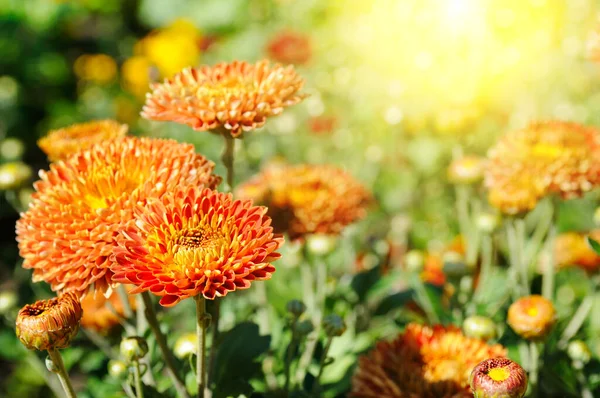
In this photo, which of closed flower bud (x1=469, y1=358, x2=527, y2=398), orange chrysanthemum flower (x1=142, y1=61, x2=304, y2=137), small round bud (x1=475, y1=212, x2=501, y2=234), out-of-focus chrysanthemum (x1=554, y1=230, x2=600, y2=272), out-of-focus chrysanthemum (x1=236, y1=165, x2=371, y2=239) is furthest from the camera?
out-of-focus chrysanthemum (x1=554, y1=230, x2=600, y2=272)

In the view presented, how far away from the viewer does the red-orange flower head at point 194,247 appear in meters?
1.02

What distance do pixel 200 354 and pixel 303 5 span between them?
12.9ft

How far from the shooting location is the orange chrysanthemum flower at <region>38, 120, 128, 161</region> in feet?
5.10

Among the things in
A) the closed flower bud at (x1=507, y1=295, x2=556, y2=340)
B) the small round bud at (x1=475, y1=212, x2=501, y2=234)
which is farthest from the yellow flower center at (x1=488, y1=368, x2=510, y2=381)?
the small round bud at (x1=475, y1=212, x2=501, y2=234)

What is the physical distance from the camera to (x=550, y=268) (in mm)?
1762

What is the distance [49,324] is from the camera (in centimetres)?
108

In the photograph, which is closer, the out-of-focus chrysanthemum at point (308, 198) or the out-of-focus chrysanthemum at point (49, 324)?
the out-of-focus chrysanthemum at point (49, 324)

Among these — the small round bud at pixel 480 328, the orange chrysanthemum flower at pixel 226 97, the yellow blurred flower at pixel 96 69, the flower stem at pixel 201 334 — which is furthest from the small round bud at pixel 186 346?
the yellow blurred flower at pixel 96 69

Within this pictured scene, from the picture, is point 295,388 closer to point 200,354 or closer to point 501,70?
point 200,354

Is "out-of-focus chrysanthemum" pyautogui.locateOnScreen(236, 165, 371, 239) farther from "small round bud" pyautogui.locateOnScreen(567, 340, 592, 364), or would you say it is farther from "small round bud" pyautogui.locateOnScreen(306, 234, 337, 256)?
"small round bud" pyautogui.locateOnScreen(567, 340, 592, 364)

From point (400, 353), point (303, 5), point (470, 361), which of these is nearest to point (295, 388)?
point (400, 353)

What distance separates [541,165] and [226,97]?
2.72ft

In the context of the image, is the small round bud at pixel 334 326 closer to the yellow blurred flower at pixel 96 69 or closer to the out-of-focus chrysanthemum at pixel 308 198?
the out-of-focus chrysanthemum at pixel 308 198

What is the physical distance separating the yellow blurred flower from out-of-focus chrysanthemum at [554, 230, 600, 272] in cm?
395
